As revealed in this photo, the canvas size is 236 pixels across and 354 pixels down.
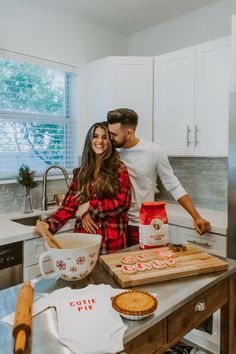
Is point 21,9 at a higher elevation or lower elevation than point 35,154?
higher

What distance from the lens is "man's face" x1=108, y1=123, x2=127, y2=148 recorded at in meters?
1.73

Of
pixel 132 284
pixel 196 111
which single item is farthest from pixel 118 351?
pixel 196 111

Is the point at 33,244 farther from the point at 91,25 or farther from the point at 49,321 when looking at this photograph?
the point at 91,25

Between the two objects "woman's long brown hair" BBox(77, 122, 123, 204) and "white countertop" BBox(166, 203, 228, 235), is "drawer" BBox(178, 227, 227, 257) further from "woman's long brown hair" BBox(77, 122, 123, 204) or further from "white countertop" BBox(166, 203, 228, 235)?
"woman's long brown hair" BBox(77, 122, 123, 204)

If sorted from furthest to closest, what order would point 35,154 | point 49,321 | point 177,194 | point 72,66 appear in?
point 72,66
point 35,154
point 177,194
point 49,321

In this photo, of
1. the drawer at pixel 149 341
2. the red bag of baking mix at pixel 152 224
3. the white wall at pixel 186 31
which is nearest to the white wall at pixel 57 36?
the white wall at pixel 186 31

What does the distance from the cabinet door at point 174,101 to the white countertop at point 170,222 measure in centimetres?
52

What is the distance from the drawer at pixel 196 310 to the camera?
0.92 meters

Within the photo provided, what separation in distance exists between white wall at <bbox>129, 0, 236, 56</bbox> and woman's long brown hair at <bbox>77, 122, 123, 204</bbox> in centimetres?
167

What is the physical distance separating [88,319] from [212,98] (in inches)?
80.3

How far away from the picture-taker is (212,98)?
242 cm

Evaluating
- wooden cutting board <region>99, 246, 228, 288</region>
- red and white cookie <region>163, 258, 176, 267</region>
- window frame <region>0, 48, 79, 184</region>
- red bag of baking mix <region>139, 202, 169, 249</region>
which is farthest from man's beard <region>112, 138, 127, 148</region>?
window frame <region>0, 48, 79, 184</region>

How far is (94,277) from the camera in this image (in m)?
1.09

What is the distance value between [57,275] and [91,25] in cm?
270
